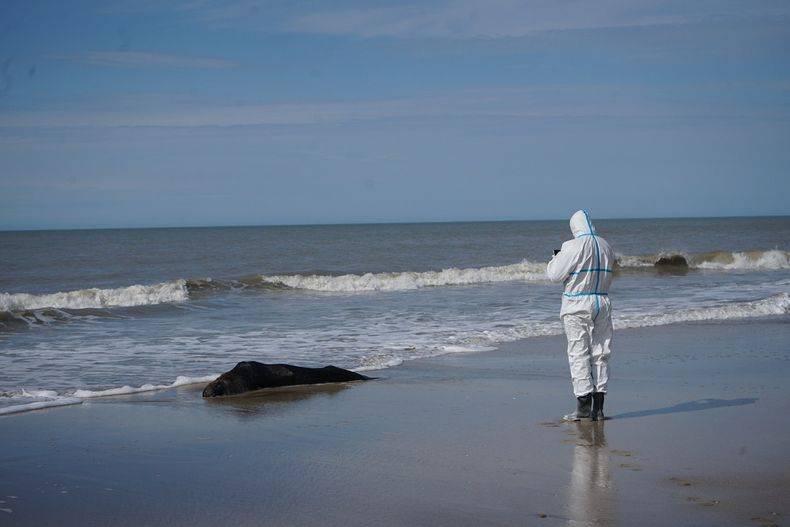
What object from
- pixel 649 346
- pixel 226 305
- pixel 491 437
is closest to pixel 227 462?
pixel 491 437

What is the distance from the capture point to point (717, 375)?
9891 millimetres

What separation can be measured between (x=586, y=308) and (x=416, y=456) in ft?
6.62

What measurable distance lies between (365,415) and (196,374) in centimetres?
333

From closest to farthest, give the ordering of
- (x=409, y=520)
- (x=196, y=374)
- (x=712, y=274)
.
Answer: (x=409, y=520) → (x=196, y=374) → (x=712, y=274)

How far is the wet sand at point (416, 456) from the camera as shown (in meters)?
5.16

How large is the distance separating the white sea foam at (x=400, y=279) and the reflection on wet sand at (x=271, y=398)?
16818mm

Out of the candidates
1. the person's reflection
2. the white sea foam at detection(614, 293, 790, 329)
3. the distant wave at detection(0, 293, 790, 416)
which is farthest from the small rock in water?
the person's reflection

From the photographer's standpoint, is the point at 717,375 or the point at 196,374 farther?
the point at 196,374

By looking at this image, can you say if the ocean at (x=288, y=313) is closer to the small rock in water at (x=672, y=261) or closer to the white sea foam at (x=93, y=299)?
the white sea foam at (x=93, y=299)

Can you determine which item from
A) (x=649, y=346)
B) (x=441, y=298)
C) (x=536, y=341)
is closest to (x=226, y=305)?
(x=441, y=298)

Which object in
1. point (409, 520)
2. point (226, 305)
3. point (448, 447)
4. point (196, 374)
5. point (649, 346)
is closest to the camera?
point (409, 520)

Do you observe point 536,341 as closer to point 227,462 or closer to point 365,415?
point 365,415

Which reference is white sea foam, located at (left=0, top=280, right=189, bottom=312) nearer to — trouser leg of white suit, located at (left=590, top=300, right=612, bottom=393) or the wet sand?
the wet sand

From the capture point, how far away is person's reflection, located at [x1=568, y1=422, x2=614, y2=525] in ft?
16.4
